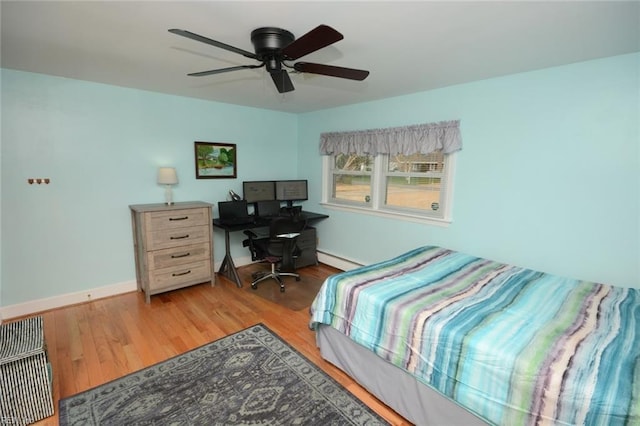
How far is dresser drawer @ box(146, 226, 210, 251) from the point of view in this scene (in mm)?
3053

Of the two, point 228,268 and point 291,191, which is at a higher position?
point 291,191

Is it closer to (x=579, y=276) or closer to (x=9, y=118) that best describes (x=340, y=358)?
(x=579, y=276)

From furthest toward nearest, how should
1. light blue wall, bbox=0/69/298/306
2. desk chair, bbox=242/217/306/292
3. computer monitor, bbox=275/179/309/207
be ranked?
computer monitor, bbox=275/179/309/207
desk chair, bbox=242/217/306/292
light blue wall, bbox=0/69/298/306

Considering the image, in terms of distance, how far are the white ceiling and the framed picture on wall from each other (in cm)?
109

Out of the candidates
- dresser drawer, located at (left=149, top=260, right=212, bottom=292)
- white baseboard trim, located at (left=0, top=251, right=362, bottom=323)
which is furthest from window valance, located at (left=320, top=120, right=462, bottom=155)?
white baseboard trim, located at (left=0, top=251, right=362, bottom=323)

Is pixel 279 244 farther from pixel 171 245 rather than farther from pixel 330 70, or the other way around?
pixel 330 70

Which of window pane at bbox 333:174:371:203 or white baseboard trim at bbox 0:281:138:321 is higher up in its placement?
window pane at bbox 333:174:371:203

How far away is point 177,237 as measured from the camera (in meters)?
3.20

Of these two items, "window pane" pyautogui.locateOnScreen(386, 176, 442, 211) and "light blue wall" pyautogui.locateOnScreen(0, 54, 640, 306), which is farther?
"window pane" pyautogui.locateOnScreen(386, 176, 442, 211)

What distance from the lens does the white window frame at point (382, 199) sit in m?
2.98

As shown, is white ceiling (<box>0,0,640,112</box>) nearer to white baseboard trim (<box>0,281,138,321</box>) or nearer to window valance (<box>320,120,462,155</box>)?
window valance (<box>320,120,462,155</box>)

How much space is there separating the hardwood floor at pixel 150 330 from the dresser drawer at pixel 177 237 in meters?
0.59

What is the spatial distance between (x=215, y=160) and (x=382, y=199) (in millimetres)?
2206

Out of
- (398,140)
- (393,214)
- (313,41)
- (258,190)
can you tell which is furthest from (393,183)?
(313,41)
